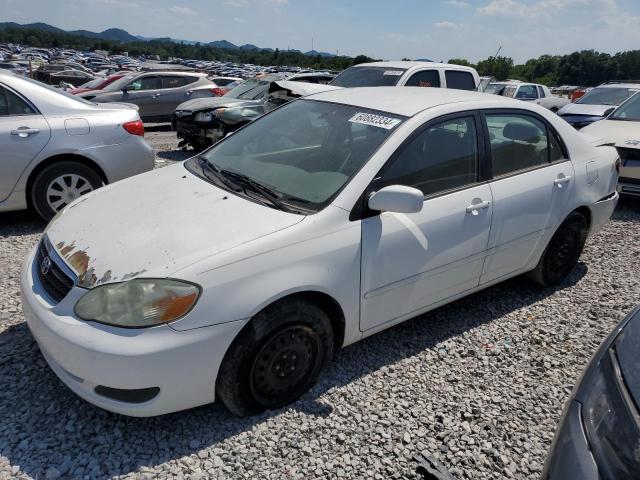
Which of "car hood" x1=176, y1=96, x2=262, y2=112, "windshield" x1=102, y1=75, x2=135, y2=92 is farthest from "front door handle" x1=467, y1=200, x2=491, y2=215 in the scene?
Result: "windshield" x1=102, y1=75, x2=135, y2=92

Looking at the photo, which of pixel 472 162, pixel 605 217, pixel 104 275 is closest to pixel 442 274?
pixel 472 162

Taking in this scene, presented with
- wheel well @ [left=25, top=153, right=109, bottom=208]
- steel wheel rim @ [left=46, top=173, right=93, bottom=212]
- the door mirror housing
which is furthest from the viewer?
steel wheel rim @ [left=46, top=173, right=93, bottom=212]

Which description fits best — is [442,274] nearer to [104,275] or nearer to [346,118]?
[346,118]

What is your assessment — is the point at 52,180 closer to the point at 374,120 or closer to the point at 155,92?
the point at 374,120

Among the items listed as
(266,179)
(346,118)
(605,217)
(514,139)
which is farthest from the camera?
(605,217)

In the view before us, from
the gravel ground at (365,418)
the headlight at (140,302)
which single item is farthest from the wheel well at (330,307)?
the headlight at (140,302)

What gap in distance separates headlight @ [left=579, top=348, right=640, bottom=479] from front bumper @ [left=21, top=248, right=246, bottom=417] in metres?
1.44

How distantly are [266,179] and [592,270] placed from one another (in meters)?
3.46

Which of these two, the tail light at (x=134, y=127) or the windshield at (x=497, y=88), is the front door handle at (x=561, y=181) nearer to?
the tail light at (x=134, y=127)

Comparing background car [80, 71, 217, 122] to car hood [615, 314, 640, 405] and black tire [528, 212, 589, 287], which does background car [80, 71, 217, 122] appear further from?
car hood [615, 314, 640, 405]

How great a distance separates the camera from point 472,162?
331 centimetres

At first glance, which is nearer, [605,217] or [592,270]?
[605,217]

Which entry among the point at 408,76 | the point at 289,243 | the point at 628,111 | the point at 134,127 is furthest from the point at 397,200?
the point at 628,111

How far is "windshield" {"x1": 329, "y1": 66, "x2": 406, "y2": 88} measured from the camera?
Result: 8141 mm
